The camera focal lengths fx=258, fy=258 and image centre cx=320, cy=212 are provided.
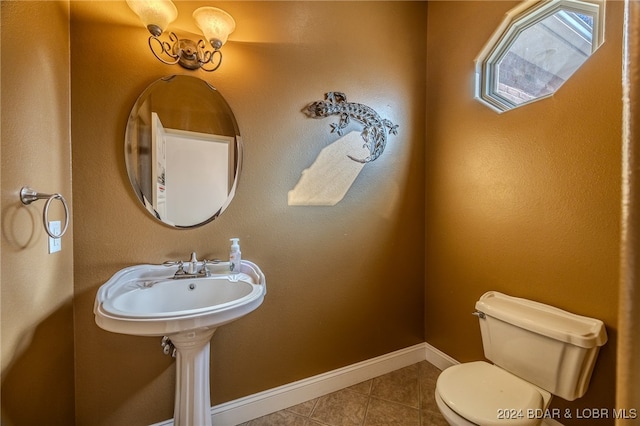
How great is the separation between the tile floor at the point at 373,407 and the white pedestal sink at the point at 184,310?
0.56 metres

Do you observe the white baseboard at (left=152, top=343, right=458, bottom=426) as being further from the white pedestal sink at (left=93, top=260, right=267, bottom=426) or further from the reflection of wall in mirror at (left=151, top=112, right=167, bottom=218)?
the reflection of wall in mirror at (left=151, top=112, right=167, bottom=218)

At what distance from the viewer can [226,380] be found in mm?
1428

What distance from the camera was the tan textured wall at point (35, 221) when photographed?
801mm

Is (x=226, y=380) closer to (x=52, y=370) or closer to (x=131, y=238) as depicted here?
(x=52, y=370)

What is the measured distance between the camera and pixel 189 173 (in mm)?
1363

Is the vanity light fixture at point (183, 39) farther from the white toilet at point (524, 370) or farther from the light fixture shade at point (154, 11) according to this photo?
the white toilet at point (524, 370)

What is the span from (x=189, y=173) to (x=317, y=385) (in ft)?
4.96

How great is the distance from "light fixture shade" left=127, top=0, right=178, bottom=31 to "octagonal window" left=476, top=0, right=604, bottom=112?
1778mm

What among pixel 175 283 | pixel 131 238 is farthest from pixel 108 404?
pixel 131 238

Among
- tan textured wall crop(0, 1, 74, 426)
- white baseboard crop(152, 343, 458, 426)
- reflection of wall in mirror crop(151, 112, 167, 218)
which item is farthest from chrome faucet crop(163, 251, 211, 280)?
white baseboard crop(152, 343, 458, 426)

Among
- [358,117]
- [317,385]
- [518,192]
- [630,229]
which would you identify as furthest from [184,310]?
[518,192]

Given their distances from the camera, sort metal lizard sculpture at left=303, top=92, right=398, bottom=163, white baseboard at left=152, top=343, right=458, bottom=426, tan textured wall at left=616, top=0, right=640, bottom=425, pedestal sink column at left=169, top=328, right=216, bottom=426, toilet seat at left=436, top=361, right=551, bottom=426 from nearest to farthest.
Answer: tan textured wall at left=616, top=0, right=640, bottom=425 → toilet seat at left=436, top=361, right=551, bottom=426 → pedestal sink column at left=169, top=328, right=216, bottom=426 → white baseboard at left=152, top=343, right=458, bottom=426 → metal lizard sculpture at left=303, top=92, right=398, bottom=163

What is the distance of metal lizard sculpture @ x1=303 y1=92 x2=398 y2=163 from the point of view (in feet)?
5.27

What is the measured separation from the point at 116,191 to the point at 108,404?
3.33 feet
